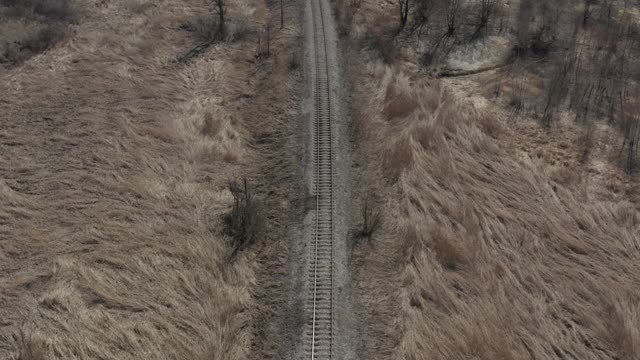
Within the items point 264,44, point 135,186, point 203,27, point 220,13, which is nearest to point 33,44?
point 203,27

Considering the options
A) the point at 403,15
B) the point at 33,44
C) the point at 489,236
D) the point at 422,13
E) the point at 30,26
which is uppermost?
the point at 422,13

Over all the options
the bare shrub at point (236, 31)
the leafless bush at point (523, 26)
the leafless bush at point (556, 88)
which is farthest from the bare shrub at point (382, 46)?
the leafless bush at point (556, 88)

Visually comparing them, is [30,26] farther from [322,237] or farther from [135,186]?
[322,237]

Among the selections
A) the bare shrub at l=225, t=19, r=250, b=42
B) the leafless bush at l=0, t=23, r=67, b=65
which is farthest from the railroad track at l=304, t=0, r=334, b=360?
the leafless bush at l=0, t=23, r=67, b=65

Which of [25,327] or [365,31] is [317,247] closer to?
[25,327]

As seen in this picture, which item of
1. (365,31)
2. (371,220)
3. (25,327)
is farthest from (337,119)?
(25,327)

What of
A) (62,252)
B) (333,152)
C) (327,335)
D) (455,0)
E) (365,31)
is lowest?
(327,335)

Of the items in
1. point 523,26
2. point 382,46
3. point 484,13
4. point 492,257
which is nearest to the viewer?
point 492,257
